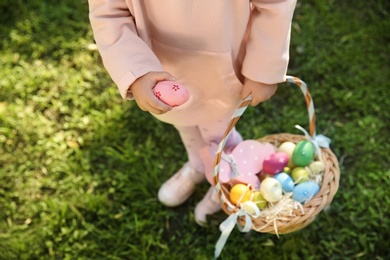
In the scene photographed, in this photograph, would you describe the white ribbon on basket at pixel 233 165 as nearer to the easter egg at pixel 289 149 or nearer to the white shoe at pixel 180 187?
the easter egg at pixel 289 149

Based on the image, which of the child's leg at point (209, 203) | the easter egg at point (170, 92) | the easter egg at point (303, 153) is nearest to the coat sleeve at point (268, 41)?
the easter egg at point (170, 92)

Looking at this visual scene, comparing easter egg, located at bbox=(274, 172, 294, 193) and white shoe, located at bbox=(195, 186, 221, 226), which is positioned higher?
easter egg, located at bbox=(274, 172, 294, 193)

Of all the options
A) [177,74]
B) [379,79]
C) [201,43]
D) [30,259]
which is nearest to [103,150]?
[30,259]

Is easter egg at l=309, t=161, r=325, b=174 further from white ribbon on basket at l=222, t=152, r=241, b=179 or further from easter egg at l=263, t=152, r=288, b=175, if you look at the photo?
white ribbon on basket at l=222, t=152, r=241, b=179

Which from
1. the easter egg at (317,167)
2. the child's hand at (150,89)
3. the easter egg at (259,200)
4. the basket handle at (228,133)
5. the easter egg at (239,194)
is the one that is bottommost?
the easter egg at (259,200)

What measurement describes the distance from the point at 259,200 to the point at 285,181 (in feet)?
0.34

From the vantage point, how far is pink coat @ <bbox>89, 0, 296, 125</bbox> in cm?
126

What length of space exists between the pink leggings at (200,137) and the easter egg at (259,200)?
0.23 metres

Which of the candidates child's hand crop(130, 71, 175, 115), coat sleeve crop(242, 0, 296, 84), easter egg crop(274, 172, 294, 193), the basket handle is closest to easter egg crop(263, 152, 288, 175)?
easter egg crop(274, 172, 294, 193)

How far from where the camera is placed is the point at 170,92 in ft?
4.01

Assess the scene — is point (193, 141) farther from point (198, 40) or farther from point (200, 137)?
point (198, 40)

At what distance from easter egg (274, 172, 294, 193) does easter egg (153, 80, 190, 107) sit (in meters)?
0.54

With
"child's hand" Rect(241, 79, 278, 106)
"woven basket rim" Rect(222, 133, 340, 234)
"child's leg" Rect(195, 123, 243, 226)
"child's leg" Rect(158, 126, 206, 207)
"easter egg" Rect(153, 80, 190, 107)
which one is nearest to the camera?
"easter egg" Rect(153, 80, 190, 107)

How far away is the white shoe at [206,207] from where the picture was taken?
1869 millimetres
